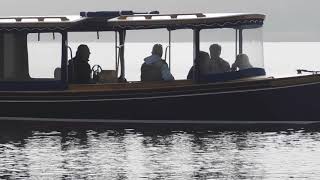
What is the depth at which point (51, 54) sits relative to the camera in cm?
2728

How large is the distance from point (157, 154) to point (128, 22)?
15.8 feet

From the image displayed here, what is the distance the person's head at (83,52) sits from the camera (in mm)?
27406

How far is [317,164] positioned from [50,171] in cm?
511

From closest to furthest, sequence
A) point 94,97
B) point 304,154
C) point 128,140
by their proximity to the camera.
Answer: point 304,154, point 128,140, point 94,97

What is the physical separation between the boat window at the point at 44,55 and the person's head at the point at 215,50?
3651 mm

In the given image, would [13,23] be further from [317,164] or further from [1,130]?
[317,164]

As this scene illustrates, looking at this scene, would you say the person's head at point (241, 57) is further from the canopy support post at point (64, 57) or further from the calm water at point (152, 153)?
the canopy support post at point (64, 57)

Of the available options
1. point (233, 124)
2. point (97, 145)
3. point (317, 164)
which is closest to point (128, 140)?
point (97, 145)

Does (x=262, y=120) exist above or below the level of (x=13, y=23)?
below

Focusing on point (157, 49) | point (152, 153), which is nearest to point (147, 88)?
point (157, 49)

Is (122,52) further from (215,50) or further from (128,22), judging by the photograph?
(215,50)

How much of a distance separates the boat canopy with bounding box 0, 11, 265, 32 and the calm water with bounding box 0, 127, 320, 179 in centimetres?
243

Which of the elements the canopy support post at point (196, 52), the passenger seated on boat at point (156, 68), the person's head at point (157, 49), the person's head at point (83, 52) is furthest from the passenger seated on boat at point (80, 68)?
the canopy support post at point (196, 52)

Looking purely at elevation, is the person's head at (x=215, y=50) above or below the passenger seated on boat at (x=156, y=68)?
above
